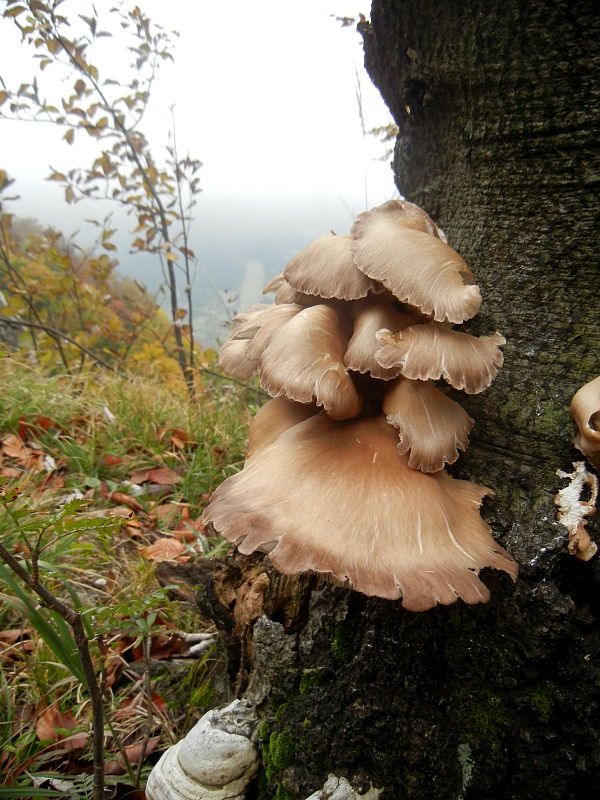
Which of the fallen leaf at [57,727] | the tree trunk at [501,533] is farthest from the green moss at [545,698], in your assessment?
the fallen leaf at [57,727]

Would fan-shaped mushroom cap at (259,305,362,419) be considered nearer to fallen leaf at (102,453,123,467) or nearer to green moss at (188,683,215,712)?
green moss at (188,683,215,712)

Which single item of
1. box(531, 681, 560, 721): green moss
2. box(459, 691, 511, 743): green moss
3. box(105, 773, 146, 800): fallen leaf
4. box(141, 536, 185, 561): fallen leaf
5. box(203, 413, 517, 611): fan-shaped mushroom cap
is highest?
box(203, 413, 517, 611): fan-shaped mushroom cap

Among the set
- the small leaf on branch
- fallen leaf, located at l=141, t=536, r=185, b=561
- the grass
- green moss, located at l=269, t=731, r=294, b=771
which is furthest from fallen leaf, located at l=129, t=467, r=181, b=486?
the small leaf on branch

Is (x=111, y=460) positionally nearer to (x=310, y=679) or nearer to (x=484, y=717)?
(x=310, y=679)

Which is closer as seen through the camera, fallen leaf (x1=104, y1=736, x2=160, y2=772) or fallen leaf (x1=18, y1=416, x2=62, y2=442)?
fallen leaf (x1=104, y1=736, x2=160, y2=772)

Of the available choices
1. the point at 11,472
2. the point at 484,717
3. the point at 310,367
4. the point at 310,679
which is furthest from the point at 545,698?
the point at 11,472

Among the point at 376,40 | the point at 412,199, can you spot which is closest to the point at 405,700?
the point at 412,199

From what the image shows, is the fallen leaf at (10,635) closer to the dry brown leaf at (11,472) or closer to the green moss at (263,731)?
the dry brown leaf at (11,472)

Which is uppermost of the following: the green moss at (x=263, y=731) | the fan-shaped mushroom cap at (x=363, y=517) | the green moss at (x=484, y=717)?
the fan-shaped mushroom cap at (x=363, y=517)
